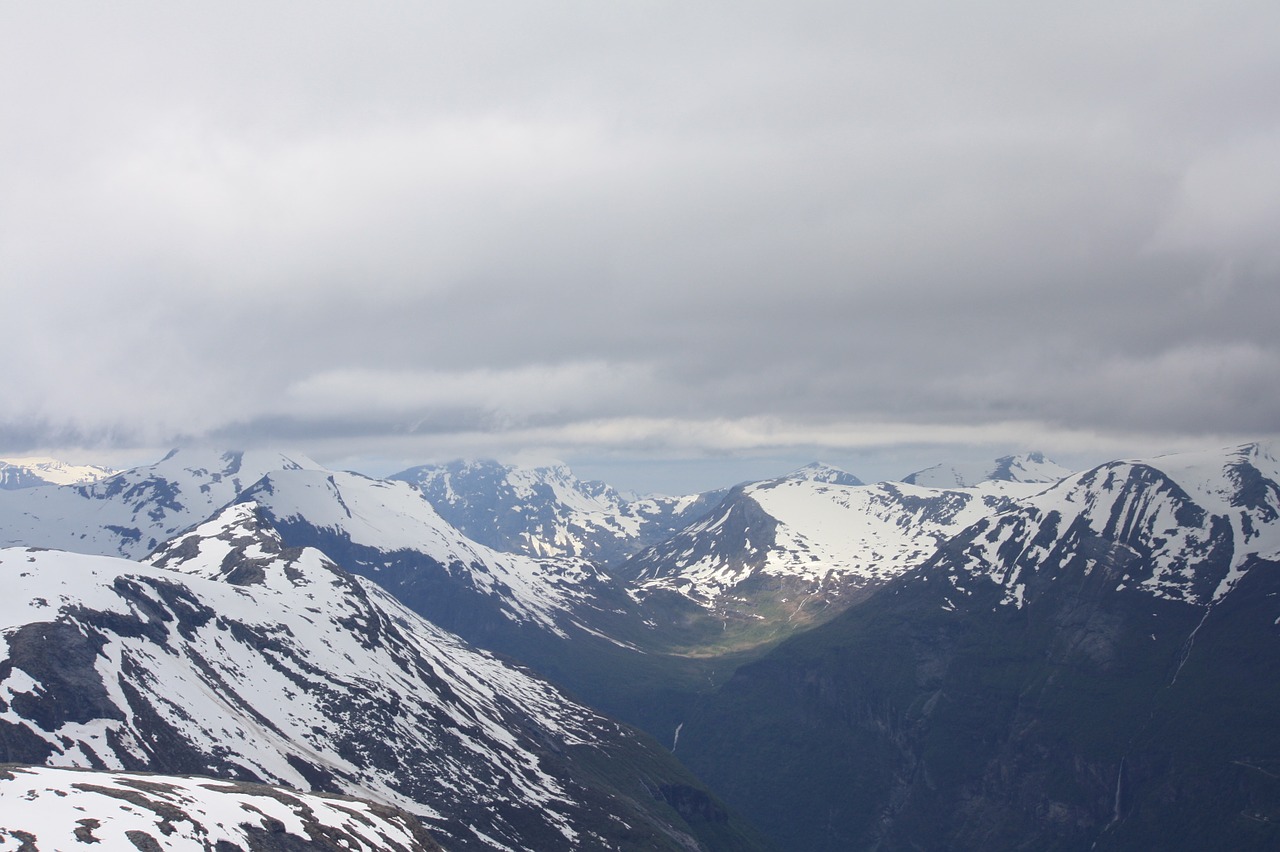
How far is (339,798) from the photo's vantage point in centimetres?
17875

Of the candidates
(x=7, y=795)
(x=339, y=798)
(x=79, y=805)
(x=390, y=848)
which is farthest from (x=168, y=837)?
(x=339, y=798)

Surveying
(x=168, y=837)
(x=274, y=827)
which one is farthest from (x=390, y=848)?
(x=168, y=837)

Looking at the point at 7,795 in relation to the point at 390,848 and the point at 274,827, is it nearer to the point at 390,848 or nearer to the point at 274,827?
the point at 274,827

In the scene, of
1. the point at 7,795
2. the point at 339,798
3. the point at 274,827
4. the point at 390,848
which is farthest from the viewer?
the point at 339,798

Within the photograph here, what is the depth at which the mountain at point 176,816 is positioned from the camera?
115500 millimetres

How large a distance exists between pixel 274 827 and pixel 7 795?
35.2 metres

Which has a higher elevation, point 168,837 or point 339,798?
point 168,837

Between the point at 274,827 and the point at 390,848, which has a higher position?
the point at 274,827

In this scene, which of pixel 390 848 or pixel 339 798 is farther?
pixel 339 798

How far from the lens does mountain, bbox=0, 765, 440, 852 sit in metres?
116

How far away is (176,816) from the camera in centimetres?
13000

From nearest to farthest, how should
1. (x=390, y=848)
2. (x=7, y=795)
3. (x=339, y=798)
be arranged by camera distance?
(x=7, y=795) → (x=390, y=848) → (x=339, y=798)

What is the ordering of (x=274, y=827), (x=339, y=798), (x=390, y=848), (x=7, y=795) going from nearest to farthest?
(x=7, y=795) < (x=274, y=827) < (x=390, y=848) < (x=339, y=798)

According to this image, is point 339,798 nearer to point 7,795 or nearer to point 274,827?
point 274,827
